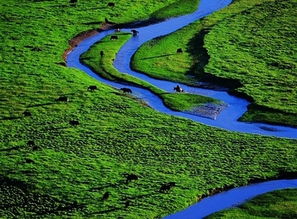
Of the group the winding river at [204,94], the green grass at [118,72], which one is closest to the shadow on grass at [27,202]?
the winding river at [204,94]

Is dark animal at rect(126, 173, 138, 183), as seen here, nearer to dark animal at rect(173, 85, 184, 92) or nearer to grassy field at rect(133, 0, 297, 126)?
grassy field at rect(133, 0, 297, 126)

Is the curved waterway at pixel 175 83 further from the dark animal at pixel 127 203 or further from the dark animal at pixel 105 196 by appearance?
the dark animal at pixel 105 196

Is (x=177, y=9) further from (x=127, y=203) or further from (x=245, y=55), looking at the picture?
(x=127, y=203)

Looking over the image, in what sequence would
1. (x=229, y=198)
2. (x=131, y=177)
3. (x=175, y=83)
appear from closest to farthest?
(x=229, y=198), (x=131, y=177), (x=175, y=83)

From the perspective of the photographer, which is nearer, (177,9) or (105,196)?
(105,196)

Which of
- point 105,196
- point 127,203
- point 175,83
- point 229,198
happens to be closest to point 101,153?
point 105,196

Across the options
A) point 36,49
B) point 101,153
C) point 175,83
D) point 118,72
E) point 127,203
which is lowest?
point 127,203

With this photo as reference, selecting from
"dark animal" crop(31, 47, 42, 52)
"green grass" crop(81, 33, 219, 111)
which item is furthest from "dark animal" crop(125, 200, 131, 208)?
"dark animal" crop(31, 47, 42, 52)
